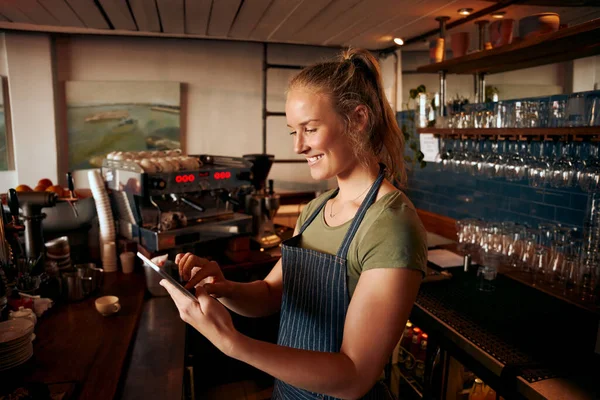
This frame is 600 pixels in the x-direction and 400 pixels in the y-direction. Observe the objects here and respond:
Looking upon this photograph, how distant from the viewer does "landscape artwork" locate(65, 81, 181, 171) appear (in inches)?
174

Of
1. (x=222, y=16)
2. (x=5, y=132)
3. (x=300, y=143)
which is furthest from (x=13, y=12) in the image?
(x=300, y=143)

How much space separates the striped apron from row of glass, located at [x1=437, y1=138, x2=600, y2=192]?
1.59m

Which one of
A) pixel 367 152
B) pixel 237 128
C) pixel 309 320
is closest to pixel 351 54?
pixel 367 152

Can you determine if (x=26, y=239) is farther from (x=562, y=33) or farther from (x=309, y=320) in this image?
(x=562, y=33)

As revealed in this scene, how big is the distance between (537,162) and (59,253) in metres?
2.70

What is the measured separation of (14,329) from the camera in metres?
1.61

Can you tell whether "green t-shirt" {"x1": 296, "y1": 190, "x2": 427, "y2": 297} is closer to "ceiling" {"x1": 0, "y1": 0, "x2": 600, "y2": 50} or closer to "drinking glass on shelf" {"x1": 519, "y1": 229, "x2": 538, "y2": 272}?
"drinking glass on shelf" {"x1": 519, "y1": 229, "x2": 538, "y2": 272}

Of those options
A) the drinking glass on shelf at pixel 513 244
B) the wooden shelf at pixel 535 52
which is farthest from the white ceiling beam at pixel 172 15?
the drinking glass on shelf at pixel 513 244

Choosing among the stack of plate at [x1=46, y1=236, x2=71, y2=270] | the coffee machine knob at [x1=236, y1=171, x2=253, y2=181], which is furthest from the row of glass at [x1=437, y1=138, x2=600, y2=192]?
the stack of plate at [x1=46, y1=236, x2=71, y2=270]

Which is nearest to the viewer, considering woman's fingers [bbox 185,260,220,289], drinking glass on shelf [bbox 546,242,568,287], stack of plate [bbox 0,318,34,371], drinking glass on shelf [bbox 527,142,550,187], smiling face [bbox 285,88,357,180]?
smiling face [bbox 285,88,357,180]

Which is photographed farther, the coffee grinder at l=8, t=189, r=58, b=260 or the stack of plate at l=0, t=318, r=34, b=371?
the coffee grinder at l=8, t=189, r=58, b=260

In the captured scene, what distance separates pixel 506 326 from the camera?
202 centimetres

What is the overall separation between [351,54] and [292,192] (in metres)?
4.04

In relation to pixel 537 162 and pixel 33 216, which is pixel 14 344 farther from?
pixel 537 162
